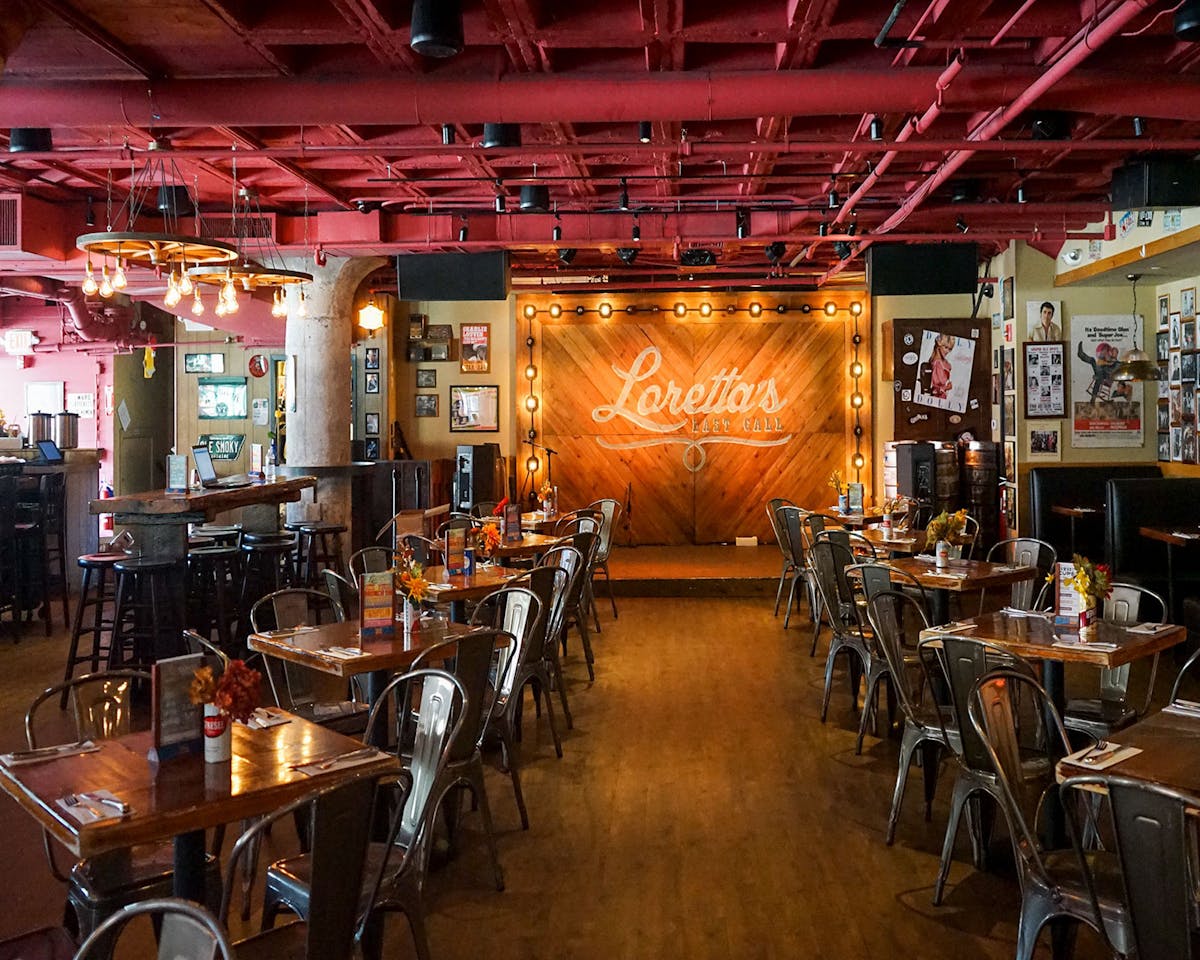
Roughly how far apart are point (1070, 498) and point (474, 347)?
6.77 m

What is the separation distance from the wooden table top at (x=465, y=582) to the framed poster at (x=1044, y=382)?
6.71m

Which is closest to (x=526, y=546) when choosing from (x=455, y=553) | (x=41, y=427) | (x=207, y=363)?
(x=455, y=553)

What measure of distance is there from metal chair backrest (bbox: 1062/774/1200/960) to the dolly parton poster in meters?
9.08

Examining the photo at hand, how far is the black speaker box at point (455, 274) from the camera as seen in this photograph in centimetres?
927

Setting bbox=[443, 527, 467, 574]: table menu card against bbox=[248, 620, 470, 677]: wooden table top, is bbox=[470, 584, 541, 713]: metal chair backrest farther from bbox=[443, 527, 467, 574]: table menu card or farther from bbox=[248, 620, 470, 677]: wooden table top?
bbox=[443, 527, 467, 574]: table menu card

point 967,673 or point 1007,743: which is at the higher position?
point 967,673

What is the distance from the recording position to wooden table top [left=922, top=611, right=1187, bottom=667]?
154 inches

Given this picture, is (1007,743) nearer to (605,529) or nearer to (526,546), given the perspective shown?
(526,546)

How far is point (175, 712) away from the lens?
277 cm

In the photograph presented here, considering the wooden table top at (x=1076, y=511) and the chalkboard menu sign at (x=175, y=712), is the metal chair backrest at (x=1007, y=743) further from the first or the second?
the wooden table top at (x=1076, y=511)

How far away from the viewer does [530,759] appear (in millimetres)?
5277

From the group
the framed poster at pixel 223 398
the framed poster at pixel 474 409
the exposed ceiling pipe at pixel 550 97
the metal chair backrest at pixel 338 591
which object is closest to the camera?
the metal chair backrest at pixel 338 591

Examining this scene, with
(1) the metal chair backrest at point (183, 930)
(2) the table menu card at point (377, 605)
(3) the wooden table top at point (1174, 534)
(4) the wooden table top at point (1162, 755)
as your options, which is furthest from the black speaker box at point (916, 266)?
(1) the metal chair backrest at point (183, 930)

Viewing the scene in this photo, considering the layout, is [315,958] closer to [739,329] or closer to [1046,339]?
[1046,339]
